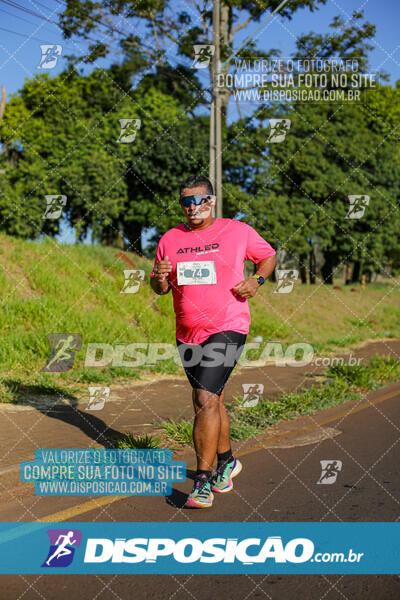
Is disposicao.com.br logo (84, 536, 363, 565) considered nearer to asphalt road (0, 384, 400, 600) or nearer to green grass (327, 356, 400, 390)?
asphalt road (0, 384, 400, 600)

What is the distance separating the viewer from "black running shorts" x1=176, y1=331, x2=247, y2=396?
4605 millimetres

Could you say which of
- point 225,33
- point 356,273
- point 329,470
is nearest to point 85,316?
point 329,470

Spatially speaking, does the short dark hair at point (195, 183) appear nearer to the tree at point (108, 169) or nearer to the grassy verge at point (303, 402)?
the grassy verge at point (303, 402)

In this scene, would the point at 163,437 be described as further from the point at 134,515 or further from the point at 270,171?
the point at 270,171

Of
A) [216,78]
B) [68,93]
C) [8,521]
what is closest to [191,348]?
[8,521]

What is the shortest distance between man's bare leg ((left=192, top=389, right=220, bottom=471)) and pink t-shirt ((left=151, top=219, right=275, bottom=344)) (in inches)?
16.4

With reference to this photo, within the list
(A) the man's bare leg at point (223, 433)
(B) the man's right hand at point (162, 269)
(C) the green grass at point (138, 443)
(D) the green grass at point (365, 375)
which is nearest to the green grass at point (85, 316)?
(C) the green grass at point (138, 443)

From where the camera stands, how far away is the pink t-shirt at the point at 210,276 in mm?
4625

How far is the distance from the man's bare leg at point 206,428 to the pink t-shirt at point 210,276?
42cm

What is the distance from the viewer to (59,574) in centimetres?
364

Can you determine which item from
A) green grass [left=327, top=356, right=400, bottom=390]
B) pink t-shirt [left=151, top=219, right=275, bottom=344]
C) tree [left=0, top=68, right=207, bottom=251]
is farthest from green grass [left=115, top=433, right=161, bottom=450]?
tree [left=0, top=68, right=207, bottom=251]

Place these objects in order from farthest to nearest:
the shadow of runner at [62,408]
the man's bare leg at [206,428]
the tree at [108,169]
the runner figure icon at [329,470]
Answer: the tree at [108,169] → the shadow of runner at [62,408] → the runner figure icon at [329,470] → the man's bare leg at [206,428]

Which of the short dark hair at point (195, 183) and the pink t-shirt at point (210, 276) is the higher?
the short dark hair at point (195, 183)

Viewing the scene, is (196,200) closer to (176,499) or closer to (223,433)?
(223,433)
